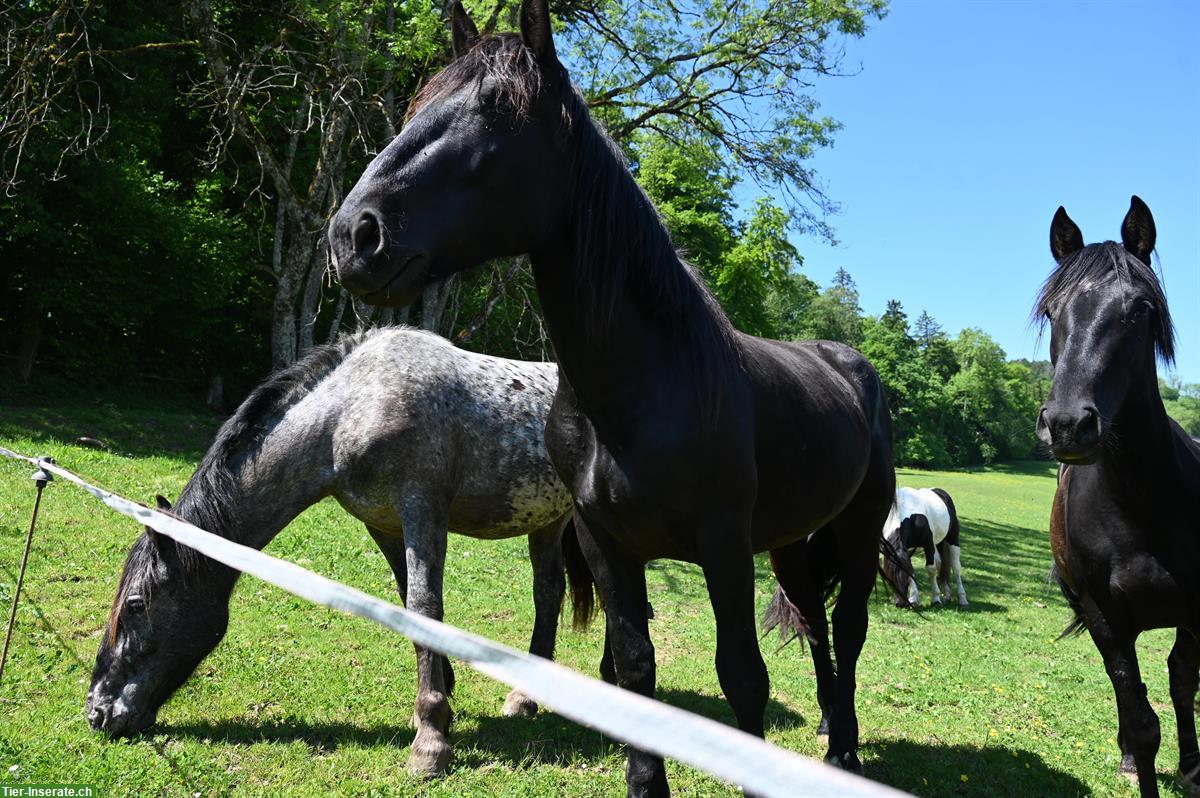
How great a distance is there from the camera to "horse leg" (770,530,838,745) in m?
4.92

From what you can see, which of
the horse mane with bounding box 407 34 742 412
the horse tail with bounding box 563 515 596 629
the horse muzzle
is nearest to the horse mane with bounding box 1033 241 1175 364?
the horse mane with bounding box 407 34 742 412

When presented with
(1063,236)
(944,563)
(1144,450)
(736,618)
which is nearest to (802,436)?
(736,618)

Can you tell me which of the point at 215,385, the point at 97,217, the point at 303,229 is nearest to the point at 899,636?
the point at 303,229

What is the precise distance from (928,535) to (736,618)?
9.55 meters

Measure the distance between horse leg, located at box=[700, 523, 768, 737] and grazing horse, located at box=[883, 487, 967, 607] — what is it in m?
8.44

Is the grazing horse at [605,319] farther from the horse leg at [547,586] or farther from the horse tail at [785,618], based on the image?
the horse leg at [547,586]

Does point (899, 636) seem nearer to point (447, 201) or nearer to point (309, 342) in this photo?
point (447, 201)

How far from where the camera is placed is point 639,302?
2.87 metres

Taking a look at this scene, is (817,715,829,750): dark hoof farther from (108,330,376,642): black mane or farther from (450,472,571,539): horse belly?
(108,330,376,642): black mane

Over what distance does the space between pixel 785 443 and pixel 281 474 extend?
2.95 meters

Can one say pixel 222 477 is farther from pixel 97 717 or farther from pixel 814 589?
pixel 814 589

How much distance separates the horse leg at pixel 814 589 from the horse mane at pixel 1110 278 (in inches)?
78.9

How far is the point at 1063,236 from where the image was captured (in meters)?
4.07

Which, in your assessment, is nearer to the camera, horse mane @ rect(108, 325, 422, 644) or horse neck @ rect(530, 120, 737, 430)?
horse neck @ rect(530, 120, 737, 430)
